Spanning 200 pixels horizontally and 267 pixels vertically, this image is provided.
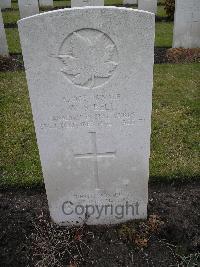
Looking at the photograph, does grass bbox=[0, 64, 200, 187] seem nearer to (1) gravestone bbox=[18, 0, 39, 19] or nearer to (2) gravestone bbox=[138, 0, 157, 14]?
(1) gravestone bbox=[18, 0, 39, 19]

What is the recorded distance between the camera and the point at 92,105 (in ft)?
9.79

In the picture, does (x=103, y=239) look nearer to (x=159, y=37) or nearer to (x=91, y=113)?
(x=91, y=113)

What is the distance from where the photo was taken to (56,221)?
3.79 m

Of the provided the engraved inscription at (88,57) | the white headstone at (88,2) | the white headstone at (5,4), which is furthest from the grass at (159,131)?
the white headstone at (5,4)

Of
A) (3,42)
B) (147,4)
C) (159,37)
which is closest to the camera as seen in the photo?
(3,42)

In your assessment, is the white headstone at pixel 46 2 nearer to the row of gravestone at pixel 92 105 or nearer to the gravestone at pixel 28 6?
the gravestone at pixel 28 6

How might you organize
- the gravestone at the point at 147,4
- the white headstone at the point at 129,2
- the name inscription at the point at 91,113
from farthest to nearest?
the white headstone at the point at 129,2
the gravestone at the point at 147,4
the name inscription at the point at 91,113

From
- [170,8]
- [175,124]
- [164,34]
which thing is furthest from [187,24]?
[175,124]

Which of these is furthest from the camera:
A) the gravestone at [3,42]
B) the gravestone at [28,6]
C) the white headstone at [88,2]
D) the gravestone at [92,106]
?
the gravestone at [28,6]

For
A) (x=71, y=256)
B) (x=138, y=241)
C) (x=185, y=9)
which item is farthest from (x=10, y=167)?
(x=185, y=9)

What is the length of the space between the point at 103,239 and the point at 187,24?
6969 mm

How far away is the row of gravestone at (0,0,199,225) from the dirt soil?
0.15 meters

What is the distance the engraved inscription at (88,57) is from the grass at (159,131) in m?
2.01

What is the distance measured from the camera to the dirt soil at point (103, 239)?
3400 millimetres
